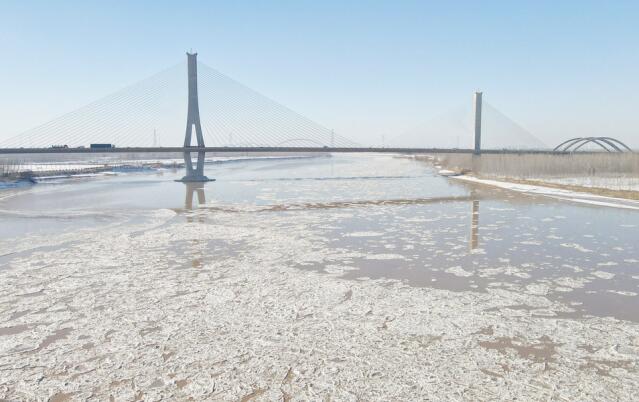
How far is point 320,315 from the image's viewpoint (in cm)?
718

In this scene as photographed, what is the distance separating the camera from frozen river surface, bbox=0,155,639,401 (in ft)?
16.6

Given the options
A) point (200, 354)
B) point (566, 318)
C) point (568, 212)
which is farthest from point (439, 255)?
point (568, 212)

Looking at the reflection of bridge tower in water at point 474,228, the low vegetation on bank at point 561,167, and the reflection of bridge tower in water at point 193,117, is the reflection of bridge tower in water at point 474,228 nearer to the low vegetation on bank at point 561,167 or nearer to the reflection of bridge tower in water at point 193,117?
the low vegetation on bank at point 561,167

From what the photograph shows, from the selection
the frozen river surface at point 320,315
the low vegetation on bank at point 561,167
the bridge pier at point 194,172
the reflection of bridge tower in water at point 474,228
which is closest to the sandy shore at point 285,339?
the frozen river surface at point 320,315

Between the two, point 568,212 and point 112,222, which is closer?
point 112,222

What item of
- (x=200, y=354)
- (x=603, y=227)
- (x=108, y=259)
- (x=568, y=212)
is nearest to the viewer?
(x=200, y=354)

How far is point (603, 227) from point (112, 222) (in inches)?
782

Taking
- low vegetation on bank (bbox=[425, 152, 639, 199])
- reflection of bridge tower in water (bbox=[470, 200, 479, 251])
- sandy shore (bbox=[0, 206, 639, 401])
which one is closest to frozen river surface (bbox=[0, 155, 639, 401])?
sandy shore (bbox=[0, 206, 639, 401])

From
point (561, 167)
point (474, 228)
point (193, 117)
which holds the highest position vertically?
point (193, 117)

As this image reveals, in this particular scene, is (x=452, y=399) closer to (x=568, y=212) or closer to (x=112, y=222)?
(x=112, y=222)

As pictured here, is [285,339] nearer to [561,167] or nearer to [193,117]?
[193,117]

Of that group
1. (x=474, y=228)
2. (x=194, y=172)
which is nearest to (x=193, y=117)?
(x=194, y=172)

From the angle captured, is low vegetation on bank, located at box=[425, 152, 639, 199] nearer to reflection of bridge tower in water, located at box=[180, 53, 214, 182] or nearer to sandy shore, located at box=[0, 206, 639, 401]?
reflection of bridge tower in water, located at box=[180, 53, 214, 182]

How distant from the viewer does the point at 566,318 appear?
6.96 m
